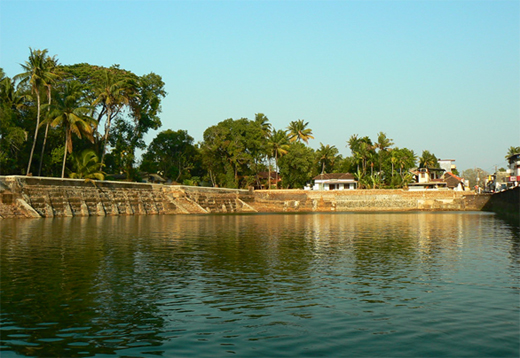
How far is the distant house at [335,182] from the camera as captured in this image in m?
109

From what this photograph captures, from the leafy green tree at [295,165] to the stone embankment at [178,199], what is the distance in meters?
13.6

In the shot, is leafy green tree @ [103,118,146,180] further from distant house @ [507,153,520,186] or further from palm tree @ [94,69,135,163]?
distant house @ [507,153,520,186]

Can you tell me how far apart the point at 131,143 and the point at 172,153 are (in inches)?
903

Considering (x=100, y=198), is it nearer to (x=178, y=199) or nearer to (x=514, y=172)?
(x=178, y=199)

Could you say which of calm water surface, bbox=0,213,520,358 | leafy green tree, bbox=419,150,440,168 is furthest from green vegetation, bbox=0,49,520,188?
calm water surface, bbox=0,213,520,358

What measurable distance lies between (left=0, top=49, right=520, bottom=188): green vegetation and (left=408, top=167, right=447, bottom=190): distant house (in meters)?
2.66

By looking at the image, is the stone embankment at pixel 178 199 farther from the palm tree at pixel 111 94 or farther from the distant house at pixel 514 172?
the palm tree at pixel 111 94

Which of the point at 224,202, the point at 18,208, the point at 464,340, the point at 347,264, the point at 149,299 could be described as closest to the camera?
the point at 464,340

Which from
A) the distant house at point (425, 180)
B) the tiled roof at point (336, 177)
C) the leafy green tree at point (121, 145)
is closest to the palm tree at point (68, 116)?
the leafy green tree at point (121, 145)

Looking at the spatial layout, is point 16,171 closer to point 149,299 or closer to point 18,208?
point 18,208

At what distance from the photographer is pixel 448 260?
20.7 metres

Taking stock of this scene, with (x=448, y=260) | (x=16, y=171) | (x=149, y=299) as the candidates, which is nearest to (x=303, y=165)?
(x=16, y=171)

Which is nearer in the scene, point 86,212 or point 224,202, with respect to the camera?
point 86,212

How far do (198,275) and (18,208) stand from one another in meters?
38.2
